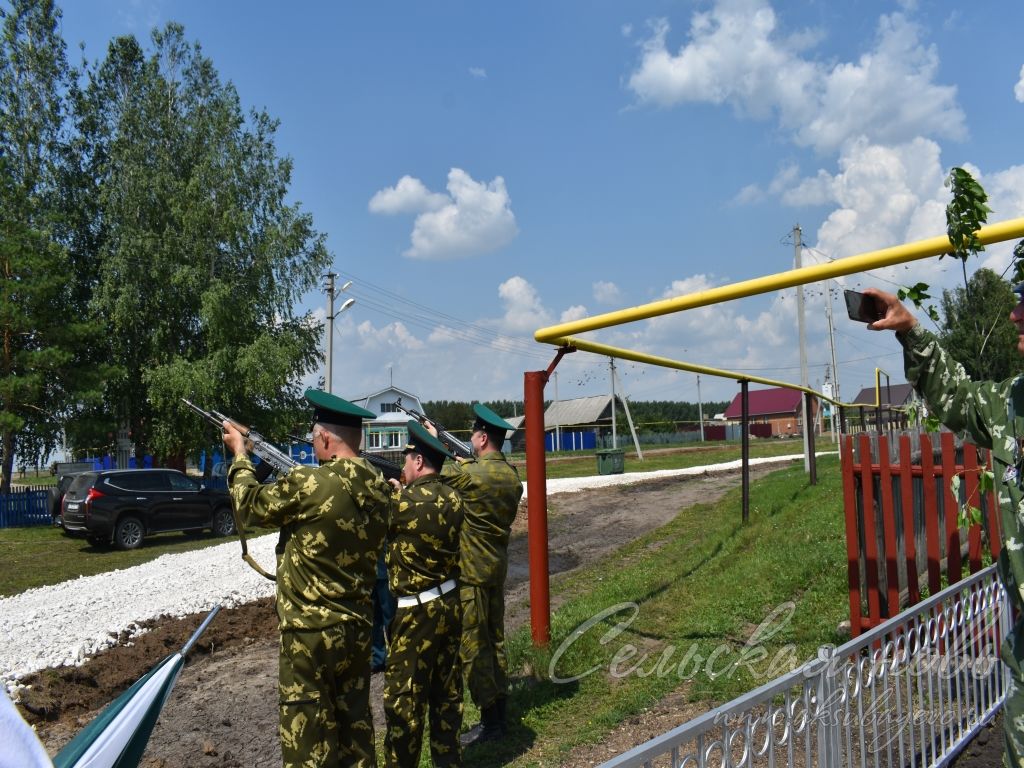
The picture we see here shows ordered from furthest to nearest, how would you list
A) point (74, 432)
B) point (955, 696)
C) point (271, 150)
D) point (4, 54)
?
point (271, 150) < point (4, 54) < point (74, 432) < point (955, 696)

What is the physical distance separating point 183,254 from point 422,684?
82.6 ft

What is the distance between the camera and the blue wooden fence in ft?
69.5

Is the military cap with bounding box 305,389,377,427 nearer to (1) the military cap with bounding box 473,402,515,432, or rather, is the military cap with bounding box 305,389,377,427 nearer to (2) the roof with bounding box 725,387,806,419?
(1) the military cap with bounding box 473,402,515,432

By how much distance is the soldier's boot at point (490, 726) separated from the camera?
180 inches

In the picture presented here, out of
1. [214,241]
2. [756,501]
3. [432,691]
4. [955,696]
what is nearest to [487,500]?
[432,691]

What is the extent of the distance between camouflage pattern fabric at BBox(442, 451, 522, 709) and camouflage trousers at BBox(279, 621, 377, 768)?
3.71ft

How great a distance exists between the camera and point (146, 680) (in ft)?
7.31

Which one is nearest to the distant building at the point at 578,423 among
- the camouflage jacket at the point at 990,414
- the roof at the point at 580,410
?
the roof at the point at 580,410

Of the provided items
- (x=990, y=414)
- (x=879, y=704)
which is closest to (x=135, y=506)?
(x=879, y=704)

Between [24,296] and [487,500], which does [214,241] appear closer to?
[24,296]

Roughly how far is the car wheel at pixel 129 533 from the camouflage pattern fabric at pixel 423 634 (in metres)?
13.4

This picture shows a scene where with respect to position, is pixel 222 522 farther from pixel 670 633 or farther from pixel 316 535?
pixel 316 535

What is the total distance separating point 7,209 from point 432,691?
25252mm

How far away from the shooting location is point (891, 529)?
16.3ft
